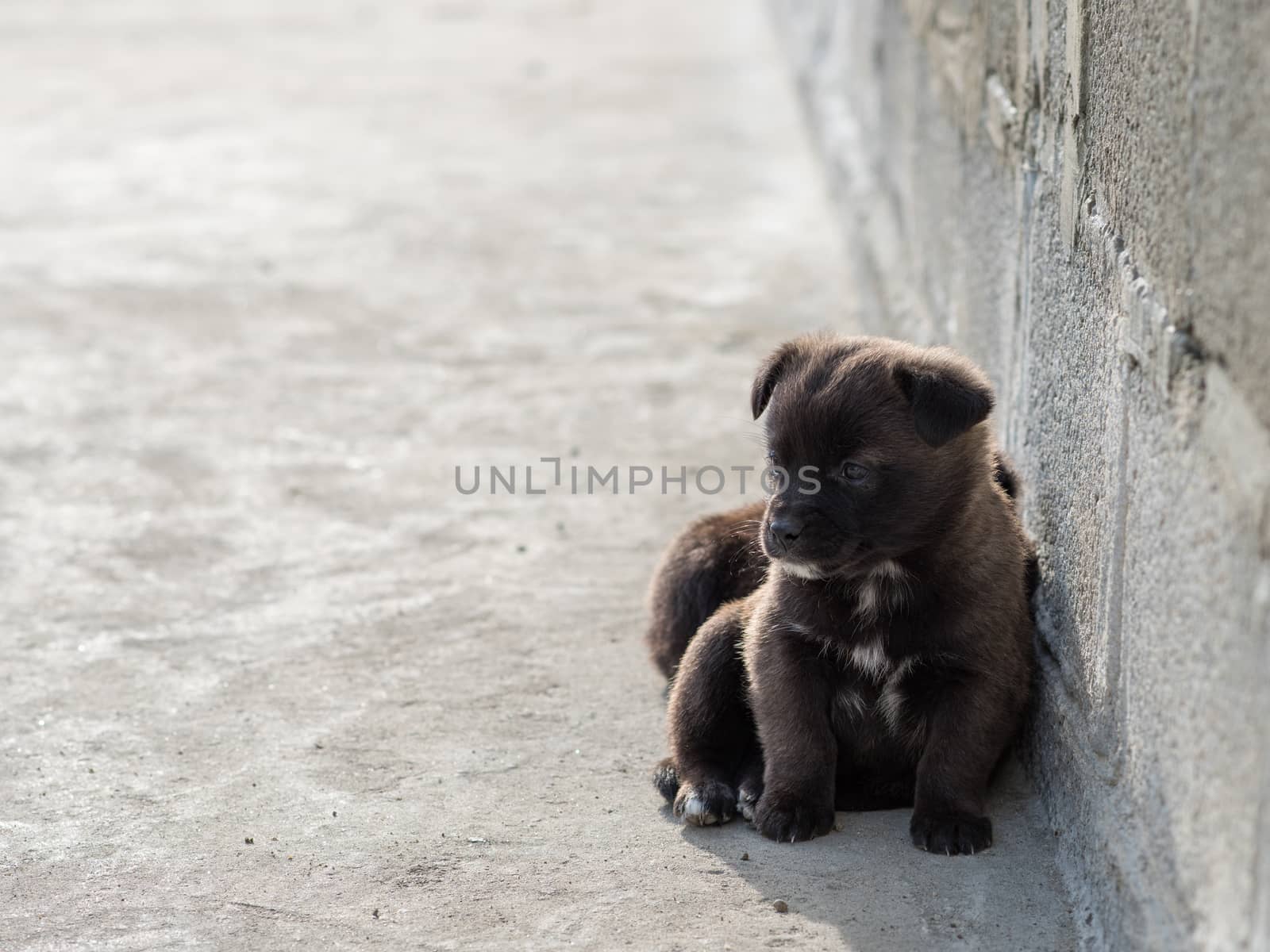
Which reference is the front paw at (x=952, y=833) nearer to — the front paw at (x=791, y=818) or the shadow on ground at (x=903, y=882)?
the shadow on ground at (x=903, y=882)

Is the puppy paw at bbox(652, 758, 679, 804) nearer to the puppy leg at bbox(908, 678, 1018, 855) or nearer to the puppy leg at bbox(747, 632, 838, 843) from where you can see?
the puppy leg at bbox(747, 632, 838, 843)

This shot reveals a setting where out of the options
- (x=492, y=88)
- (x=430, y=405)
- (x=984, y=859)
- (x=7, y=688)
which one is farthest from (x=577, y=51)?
(x=984, y=859)

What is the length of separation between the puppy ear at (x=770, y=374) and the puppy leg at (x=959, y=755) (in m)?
0.90

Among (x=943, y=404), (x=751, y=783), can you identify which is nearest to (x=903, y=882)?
(x=751, y=783)

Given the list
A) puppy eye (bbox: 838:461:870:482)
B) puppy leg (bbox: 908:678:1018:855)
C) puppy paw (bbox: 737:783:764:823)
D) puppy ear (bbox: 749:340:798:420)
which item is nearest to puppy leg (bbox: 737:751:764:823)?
puppy paw (bbox: 737:783:764:823)

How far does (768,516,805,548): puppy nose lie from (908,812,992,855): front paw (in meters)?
0.77

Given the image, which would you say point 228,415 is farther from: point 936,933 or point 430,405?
point 936,933

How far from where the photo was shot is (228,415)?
287 inches

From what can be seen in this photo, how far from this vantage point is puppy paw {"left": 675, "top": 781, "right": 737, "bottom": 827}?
13.2 ft

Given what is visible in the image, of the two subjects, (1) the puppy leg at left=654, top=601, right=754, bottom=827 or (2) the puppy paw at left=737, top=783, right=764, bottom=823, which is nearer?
(2) the puppy paw at left=737, top=783, right=764, bottom=823

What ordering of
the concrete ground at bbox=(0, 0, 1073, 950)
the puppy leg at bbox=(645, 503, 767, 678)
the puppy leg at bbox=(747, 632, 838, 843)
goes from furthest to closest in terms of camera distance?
1. the puppy leg at bbox=(645, 503, 767, 678)
2. the puppy leg at bbox=(747, 632, 838, 843)
3. the concrete ground at bbox=(0, 0, 1073, 950)

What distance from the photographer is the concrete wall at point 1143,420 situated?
2.58 metres

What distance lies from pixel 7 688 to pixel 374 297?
14.9 feet

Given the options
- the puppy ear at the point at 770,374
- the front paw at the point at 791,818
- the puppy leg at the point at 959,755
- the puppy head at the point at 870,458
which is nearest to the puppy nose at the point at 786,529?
the puppy head at the point at 870,458
